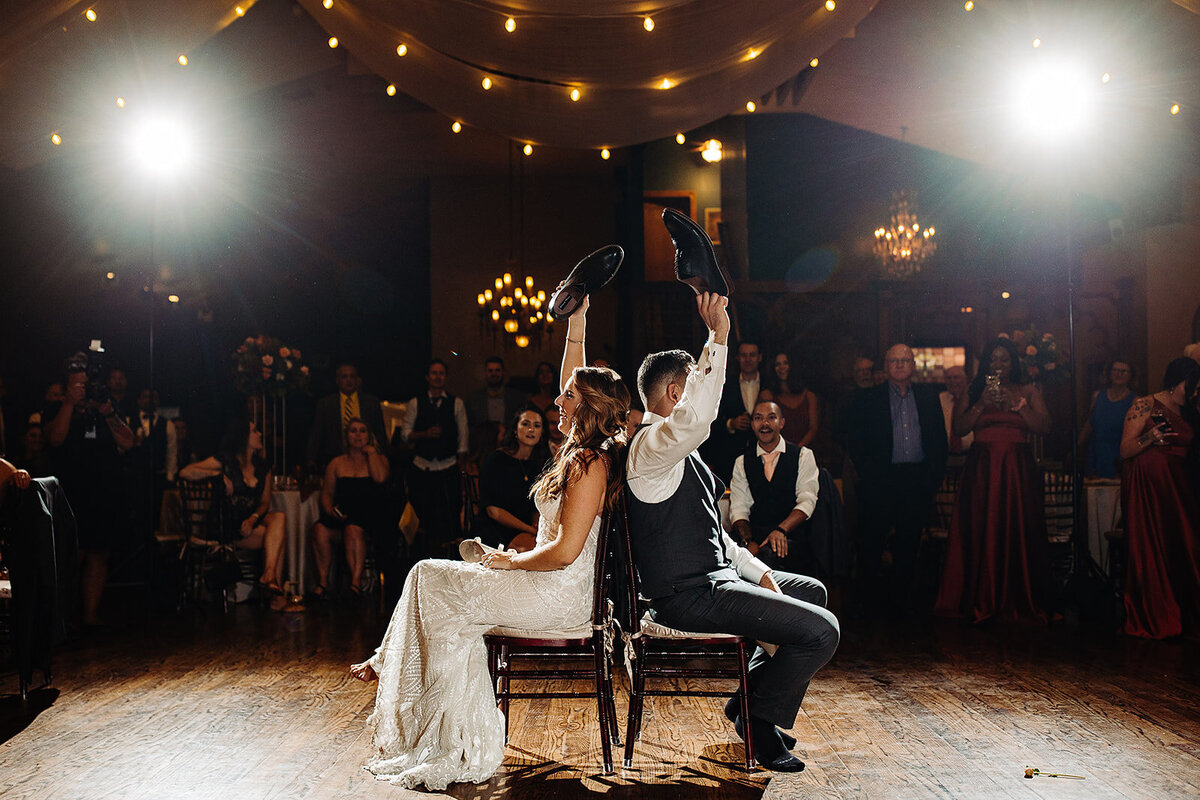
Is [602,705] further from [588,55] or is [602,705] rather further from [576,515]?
[588,55]

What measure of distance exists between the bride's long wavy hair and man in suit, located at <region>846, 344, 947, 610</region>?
3.27 m

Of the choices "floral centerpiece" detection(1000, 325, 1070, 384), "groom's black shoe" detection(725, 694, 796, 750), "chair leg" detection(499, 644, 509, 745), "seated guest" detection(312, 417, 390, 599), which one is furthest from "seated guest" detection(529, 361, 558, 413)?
"groom's black shoe" detection(725, 694, 796, 750)

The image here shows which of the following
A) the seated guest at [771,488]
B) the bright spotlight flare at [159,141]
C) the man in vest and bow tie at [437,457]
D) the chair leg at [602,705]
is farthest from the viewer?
the man in vest and bow tie at [437,457]

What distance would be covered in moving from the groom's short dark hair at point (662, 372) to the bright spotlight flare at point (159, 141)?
4576 millimetres

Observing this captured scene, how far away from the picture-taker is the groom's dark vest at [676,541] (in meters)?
2.90

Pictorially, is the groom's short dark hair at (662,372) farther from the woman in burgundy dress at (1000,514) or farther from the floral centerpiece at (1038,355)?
the floral centerpiece at (1038,355)

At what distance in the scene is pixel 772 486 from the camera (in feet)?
16.2

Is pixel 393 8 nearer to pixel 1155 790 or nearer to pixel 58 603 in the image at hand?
pixel 58 603

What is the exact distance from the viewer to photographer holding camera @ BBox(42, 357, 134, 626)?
548 centimetres

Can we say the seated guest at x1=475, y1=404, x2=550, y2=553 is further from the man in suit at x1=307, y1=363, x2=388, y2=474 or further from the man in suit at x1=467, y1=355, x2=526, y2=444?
the man in suit at x1=467, y1=355, x2=526, y2=444

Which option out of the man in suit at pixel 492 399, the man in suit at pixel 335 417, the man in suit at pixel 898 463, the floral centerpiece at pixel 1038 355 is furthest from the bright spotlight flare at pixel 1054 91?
the man in suit at pixel 335 417

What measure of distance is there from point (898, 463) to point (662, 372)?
3254mm

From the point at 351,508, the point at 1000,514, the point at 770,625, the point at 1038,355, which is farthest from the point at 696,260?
the point at 351,508

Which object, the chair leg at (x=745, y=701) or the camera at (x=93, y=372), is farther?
the camera at (x=93, y=372)
